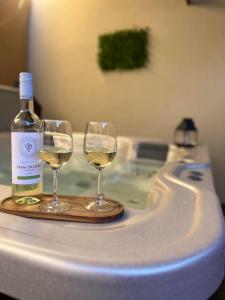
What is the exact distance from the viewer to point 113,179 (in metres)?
1.68

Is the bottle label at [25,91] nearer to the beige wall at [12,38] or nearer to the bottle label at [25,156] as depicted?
the bottle label at [25,156]

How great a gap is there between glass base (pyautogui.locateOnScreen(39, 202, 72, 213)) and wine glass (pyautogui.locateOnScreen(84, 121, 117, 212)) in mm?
44

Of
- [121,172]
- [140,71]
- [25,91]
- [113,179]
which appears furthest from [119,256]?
[140,71]

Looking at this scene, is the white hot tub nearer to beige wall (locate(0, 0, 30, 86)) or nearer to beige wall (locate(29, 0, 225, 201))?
beige wall (locate(29, 0, 225, 201))

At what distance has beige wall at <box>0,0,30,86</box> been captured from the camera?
3.08 m

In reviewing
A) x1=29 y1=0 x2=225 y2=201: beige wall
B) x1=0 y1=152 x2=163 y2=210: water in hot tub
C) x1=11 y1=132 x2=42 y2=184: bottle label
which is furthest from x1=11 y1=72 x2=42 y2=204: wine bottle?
x1=29 y1=0 x2=225 y2=201: beige wall

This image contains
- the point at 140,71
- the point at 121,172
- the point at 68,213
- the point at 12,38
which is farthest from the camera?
the point at 12,38

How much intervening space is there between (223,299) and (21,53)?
3.42m

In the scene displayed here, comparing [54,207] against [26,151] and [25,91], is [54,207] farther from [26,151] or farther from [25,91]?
[25,91]

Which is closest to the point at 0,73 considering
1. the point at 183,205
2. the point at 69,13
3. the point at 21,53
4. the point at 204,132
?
the point at 21,53

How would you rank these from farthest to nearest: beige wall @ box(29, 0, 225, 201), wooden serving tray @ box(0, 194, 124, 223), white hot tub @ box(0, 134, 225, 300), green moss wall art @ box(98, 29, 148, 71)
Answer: green moss wall art @ box(98, 29, 148, 71), beige wall @ box(29, 0, 225, 201), wooden serving tray @ box(0, 194, 124, 223), white hot tub @ box(0, 134, 225, 300)

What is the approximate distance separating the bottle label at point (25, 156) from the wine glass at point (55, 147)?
2cm

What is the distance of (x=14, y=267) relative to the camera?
395mm

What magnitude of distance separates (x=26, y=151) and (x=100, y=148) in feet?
0.52
